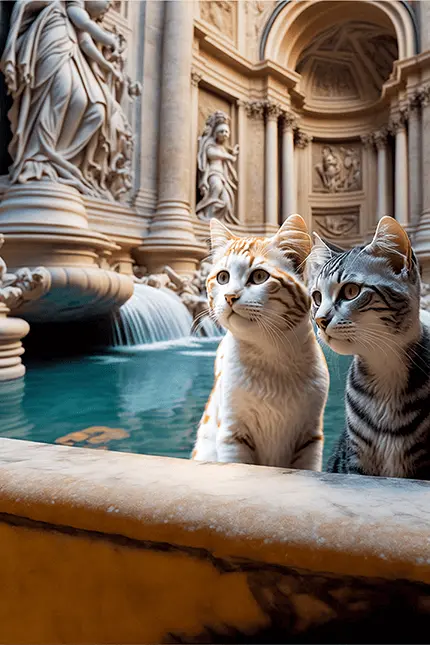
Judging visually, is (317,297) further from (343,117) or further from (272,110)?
(343,117)

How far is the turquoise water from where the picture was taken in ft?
7.01

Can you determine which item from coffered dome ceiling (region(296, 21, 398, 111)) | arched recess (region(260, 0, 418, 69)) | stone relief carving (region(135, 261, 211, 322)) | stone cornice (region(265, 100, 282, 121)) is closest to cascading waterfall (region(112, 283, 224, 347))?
stone relief carving (region(135, 261, 211, 322))

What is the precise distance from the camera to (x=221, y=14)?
10.4m

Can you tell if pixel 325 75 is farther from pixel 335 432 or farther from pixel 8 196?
pixel 335 432

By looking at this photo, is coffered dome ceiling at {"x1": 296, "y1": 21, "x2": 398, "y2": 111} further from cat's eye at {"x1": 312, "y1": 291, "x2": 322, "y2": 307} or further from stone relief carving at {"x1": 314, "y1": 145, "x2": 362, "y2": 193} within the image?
cat's eye at {"x1": 312, "y1": 291, "x2": 322, "y2": 307}

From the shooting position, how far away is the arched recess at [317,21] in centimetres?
1071

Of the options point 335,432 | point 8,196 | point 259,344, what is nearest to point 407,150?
point 8,196

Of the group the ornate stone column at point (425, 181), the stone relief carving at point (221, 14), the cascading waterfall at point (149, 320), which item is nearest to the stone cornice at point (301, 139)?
the stone relief carving at point (221, 14)

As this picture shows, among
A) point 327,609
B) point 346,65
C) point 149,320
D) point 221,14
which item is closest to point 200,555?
point 327,609

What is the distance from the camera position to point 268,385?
116cm

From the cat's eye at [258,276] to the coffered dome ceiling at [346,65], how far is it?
13.4 m

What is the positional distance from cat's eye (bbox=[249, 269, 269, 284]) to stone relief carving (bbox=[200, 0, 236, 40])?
10.8 metres

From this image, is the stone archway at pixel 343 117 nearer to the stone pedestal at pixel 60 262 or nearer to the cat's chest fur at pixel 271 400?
the stone pedestal at pixel 60 262

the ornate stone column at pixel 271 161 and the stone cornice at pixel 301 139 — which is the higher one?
the stone cornice at pixel 301 139
